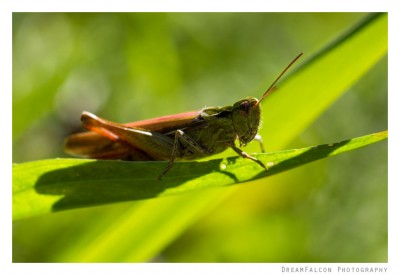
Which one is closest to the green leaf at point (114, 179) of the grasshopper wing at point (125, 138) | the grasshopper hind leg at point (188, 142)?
the grasshopper hind leg at point (188, 142)

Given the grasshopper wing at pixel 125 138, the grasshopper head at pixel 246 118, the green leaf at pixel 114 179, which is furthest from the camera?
the grasshopper wing at pixel 125 138

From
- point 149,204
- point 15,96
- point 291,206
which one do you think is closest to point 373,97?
point 291,206

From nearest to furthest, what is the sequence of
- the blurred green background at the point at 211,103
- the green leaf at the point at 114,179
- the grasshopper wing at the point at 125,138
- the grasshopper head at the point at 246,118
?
1. the green leaf at the point at 114,179
2. the grasshopper head at the point at 246,118
3. the grasshopper wing at the point at 125,138
4. the blurred green background at the point at 211,103

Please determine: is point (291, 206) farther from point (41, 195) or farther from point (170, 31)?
point (41, 195)

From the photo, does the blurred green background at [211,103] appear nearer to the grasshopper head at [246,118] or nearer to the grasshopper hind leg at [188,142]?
the grasshopper head at [246,118]

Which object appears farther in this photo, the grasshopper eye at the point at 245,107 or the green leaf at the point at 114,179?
the grasshopper eye at the point at 245,107

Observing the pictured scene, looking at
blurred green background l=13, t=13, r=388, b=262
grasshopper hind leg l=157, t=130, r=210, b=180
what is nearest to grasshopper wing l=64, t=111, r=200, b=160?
grasshopper hind leg l=157, t=130, r=210, b=180

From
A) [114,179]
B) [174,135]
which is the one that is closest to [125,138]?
[174,135]
